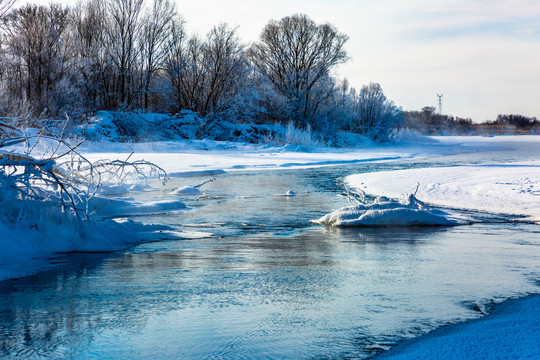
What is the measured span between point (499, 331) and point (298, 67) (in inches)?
1524

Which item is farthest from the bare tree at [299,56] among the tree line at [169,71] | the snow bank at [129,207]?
the snow bank at [129,207]

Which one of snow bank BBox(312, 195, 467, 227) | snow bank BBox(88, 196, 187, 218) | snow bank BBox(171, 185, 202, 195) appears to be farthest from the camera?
snow bank BBox(171, 185, 202, 195)

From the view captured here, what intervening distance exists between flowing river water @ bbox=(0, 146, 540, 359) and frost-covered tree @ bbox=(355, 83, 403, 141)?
125 feet

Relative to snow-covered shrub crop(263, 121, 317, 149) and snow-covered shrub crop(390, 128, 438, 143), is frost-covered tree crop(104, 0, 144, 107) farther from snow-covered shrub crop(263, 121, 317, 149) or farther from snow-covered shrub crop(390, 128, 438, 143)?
snow-covered shrub crop(390, 128, 438, 143)

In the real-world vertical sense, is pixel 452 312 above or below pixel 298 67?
below

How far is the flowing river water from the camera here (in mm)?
2977

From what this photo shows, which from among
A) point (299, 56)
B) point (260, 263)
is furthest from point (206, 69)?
point (260, 263)

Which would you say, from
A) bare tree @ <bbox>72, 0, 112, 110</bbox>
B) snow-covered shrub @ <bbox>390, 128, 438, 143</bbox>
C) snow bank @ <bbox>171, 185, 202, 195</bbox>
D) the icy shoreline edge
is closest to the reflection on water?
the icy shoreline edge

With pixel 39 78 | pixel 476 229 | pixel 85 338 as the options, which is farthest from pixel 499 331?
pixel 39 78

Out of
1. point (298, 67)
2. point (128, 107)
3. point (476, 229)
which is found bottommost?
point (476, 229)

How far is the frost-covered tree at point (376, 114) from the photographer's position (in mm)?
44344

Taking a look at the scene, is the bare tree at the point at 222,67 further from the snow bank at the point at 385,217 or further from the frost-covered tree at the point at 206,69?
the snow bank at the point at 385,217

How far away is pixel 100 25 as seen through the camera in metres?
31.0

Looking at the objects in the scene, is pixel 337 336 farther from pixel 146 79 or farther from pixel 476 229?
pixel 146 79
